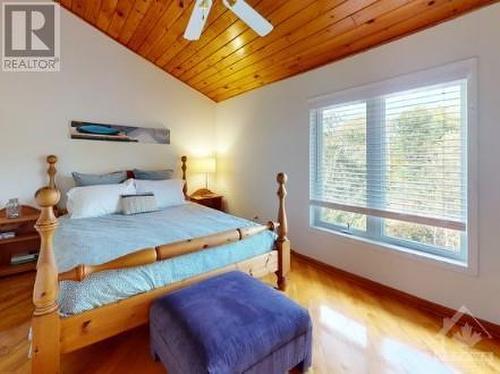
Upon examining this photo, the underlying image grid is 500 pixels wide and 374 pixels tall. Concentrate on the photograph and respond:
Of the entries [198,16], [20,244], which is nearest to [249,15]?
[198,16]

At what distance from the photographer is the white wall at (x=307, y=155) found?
1706 mm

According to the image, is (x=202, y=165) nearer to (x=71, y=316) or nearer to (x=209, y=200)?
(x=209, y=200)

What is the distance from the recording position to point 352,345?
164 centimetres

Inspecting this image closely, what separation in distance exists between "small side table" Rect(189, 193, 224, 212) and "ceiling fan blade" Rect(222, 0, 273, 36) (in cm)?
251

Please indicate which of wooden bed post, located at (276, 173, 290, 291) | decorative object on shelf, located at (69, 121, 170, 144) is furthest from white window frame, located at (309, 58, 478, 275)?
decorative object on shelf, located at (69, 121, 170, 144)

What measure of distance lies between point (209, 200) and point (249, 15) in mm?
2733

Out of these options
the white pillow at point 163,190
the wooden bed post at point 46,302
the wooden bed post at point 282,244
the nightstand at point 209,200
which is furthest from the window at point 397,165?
the wooden bed post at point 46,302

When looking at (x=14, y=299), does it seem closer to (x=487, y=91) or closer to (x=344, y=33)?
(x=344, y=33)

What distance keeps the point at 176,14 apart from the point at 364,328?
10.2 feet

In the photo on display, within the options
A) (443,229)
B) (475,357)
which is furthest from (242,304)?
(443,229)

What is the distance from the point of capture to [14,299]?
2.19 metres

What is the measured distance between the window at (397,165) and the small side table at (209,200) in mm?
1692

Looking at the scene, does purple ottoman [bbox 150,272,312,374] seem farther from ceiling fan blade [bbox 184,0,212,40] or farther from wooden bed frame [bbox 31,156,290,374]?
ceiling fan blade [bbox 184,0,212,40]

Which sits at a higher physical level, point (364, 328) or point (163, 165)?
point (163, 165)
